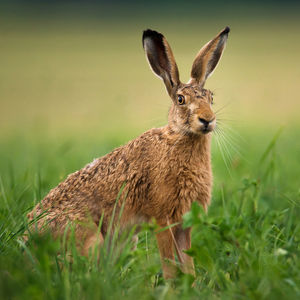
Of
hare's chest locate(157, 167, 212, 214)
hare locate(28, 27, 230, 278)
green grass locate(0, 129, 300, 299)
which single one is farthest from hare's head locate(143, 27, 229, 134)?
green grass locate(0, 129, 300, 299)

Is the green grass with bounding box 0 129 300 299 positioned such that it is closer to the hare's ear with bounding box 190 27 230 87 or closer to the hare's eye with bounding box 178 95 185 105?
the hare's eye with bounding box 178 95 185 105

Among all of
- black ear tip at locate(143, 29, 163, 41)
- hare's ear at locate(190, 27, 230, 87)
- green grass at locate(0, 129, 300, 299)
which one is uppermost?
black ear tip at locate(143, 29, 163, 41)

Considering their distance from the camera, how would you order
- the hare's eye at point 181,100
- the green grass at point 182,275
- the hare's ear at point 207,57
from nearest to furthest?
the green grass at point 182,275 → the hare's eye at point 181,100 → the hare's ear at point 207,57

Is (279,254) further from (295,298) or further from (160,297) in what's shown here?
(160,297)

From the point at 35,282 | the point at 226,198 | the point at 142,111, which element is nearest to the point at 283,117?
the point at 142,111

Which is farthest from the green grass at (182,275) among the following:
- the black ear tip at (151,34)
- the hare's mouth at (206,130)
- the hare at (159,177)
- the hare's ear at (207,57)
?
the black ear tip at (151,34)

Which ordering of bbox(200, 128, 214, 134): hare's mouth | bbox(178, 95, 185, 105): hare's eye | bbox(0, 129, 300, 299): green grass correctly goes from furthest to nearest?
1. bbox(178, 95, 185, 105): hare's eye
2. bbox(200, 128, 214, 134): hare's mouth
3. bbox(0, 129, 300, 299): green grass

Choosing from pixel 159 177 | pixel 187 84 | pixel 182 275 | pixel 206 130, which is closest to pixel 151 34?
pixel 187 84

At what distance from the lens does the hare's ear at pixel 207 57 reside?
4309mm

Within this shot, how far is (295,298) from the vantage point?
2.50 metres

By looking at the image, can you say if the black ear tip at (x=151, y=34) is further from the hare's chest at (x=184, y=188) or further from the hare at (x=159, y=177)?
the hare's chest at (x=184, y=188)

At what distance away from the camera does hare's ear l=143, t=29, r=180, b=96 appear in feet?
13.6

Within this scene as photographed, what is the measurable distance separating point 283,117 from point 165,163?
27.0 ft

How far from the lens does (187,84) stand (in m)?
4.27
